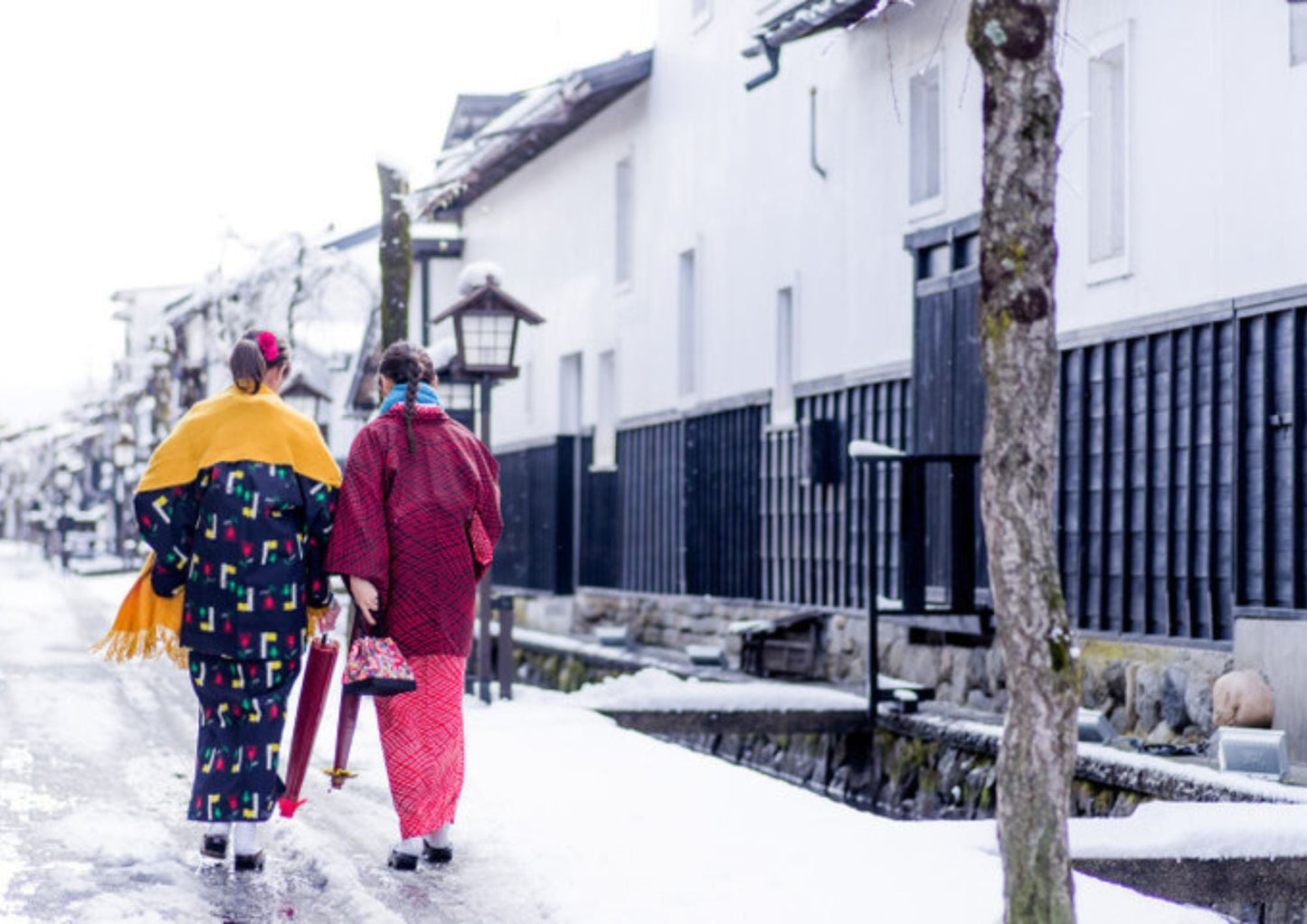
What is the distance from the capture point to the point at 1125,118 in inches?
518

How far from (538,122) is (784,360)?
7.15 m

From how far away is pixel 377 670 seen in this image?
24.5 feet

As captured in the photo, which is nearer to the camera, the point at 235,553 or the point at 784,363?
the point at 235,553

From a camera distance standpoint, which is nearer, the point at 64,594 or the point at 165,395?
the point at 64,594

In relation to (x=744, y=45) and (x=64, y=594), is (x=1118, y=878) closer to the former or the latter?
(x=744, y=45)

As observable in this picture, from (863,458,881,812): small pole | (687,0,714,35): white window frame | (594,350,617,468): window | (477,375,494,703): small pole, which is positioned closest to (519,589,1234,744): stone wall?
(863,458,881,812): small pole

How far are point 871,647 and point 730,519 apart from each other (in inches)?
A: 295

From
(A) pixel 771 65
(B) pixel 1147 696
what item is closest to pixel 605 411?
(A) pixel 771 65

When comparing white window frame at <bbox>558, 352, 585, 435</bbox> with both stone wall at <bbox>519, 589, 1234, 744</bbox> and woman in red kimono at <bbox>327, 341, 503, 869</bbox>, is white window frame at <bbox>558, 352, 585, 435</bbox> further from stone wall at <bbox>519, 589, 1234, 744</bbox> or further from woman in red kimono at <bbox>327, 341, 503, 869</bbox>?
woman in red kimono at <bbox>327, 341, 503, 869</bbox>

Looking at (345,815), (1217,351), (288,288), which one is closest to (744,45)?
(1217,351)

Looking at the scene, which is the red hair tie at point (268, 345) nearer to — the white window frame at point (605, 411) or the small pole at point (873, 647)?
the small pole at point (873, 647)

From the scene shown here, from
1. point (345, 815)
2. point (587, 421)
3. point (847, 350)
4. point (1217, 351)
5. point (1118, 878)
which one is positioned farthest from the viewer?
point (587, 421)

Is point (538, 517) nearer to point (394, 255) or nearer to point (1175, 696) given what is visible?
point (394, 255)

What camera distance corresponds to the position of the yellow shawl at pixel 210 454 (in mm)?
7645
